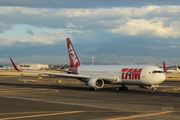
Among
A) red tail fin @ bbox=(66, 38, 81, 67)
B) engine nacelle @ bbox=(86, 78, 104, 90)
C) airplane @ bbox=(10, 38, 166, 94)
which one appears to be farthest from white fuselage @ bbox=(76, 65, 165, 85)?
red tail fin @ bbox=(66, 38, 81, 67)

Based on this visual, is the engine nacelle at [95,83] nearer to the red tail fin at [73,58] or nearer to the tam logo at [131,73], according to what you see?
the tam logo at [131,73]

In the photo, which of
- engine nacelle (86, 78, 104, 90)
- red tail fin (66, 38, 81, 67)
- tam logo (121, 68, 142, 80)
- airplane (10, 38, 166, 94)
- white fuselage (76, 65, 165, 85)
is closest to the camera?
white fuselage (76, 65, 165, 85)

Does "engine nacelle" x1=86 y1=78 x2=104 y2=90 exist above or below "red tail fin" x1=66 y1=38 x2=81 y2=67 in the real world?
below

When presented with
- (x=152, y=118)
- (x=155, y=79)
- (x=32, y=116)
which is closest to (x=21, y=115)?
(x=32, y=116)

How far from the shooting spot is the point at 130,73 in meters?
46.1

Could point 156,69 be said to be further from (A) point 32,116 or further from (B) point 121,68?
(A) point 32,116

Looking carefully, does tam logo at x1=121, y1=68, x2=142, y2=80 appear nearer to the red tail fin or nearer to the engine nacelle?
the engine nacelle

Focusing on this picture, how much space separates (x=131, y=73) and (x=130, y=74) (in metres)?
0.20

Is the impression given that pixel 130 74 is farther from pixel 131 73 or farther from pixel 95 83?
pixel 95 83

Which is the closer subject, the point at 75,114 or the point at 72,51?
the point at 75,114

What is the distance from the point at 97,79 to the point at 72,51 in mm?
10816

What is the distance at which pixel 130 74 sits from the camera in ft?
151

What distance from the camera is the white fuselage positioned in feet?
145

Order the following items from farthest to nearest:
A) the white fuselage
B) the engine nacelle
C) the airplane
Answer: the engine nacelle, the airplane, the white fuselage
